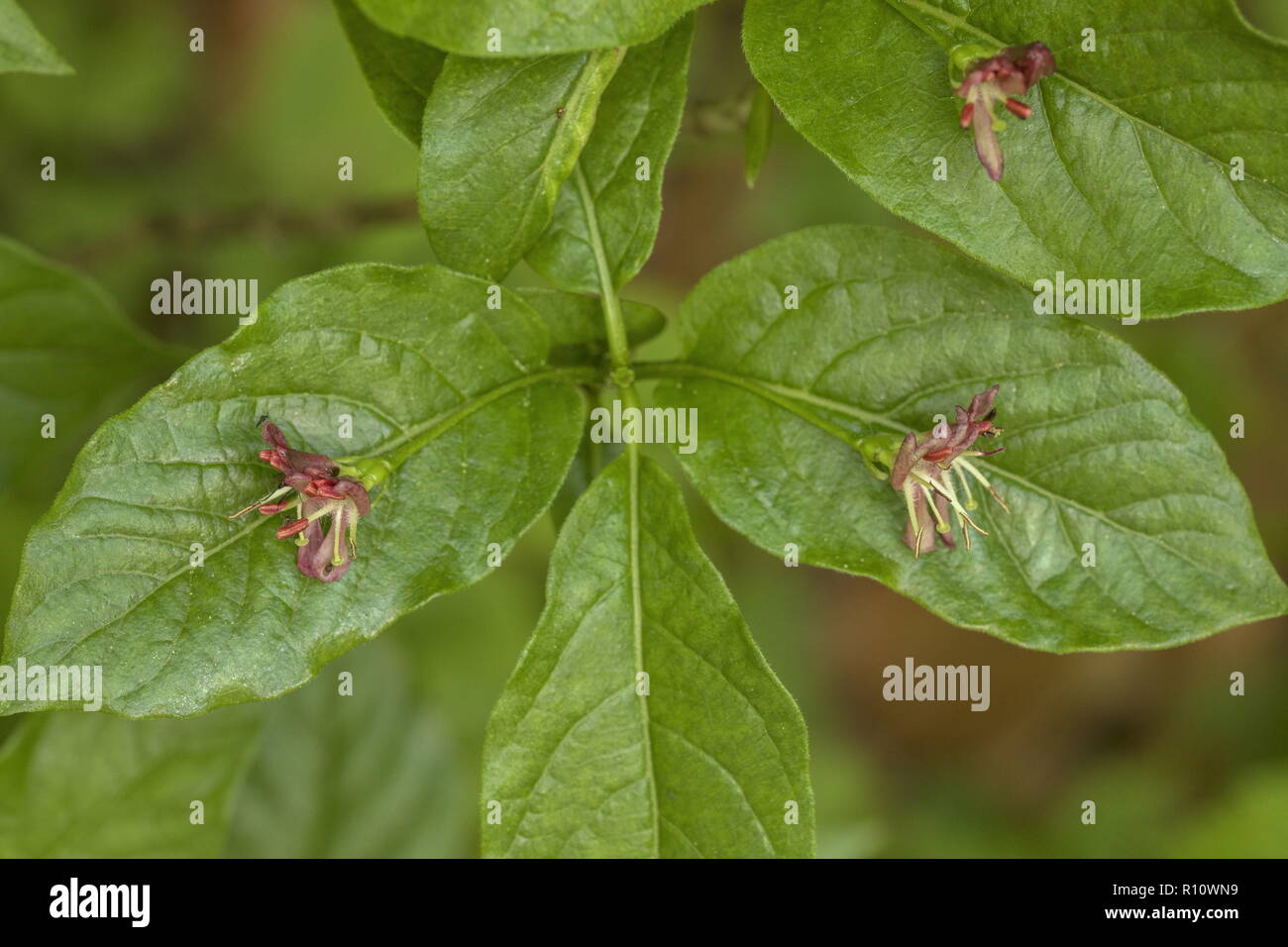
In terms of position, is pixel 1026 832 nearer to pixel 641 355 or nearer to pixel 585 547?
pixel 641 355

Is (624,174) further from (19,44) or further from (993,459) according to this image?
(19,44)

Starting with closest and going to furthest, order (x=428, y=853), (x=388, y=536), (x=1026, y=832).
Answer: (x=388, y=536), (x=428, y=853), (x=1026, y=832)

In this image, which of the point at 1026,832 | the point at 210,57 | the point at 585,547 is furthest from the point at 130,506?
the point at 1026,832

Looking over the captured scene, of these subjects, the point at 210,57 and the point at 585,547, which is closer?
the point at 585,547
